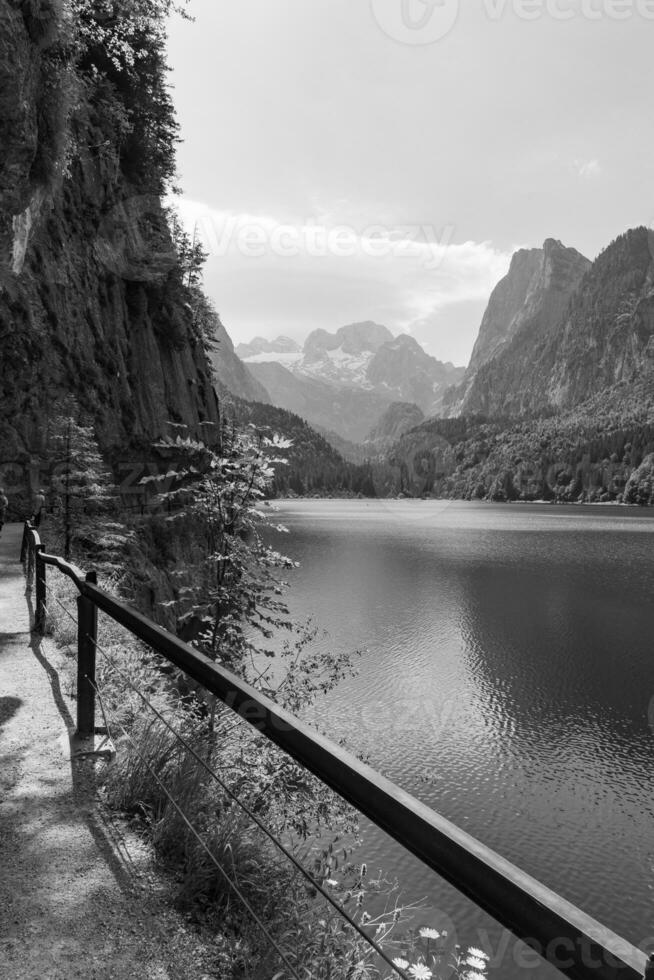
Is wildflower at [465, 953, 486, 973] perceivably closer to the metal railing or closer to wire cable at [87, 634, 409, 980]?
wire cable at [87, 634, 409, 980]

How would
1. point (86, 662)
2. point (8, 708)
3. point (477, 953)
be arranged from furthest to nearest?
point (477, 953)
point (8, 708)
point (86, 662)

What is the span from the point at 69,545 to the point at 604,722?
68.3 ft

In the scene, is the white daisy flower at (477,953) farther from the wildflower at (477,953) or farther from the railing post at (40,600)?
the railing post at (40,600)

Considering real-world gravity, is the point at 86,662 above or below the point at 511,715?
above

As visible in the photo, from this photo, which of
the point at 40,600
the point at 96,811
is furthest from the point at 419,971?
the point at 40,600

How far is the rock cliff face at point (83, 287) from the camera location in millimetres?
14906

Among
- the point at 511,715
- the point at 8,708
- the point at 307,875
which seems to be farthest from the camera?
the point at 511,715

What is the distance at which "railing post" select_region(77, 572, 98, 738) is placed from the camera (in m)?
5.96

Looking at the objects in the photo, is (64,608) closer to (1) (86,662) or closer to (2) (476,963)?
(1) (86,662)

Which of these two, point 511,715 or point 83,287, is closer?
point 511,715

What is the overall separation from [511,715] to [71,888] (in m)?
24.0

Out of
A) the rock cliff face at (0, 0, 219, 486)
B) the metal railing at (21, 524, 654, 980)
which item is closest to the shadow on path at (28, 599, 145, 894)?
the metal railing at (21, 524, 654, 980)

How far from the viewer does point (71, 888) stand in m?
3.85

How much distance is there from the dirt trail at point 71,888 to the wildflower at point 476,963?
9.66 meters
